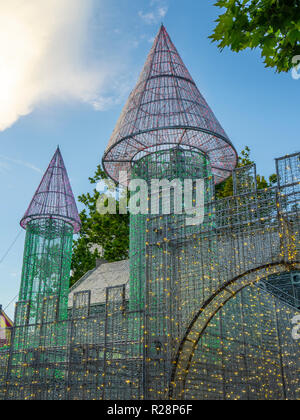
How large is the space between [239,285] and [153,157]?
4737mm

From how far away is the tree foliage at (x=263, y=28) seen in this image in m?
3.64

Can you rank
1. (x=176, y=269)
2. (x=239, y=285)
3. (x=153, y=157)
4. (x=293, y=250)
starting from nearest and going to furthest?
(x=293, y=250), (x=239, y=285), (x=176, y=269), (x=153, y=157)

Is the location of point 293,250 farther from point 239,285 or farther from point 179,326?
point 179,326

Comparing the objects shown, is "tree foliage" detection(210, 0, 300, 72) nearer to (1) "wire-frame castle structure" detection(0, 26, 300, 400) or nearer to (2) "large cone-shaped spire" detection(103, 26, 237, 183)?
(1) "wire-frame castle structure" detection(0, 26, 300, 400)

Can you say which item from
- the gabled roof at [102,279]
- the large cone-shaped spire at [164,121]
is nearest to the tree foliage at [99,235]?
the gabled roof at [102,279]

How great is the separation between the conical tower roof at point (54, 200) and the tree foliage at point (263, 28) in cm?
1391

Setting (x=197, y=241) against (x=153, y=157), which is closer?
(x=197, y=241)

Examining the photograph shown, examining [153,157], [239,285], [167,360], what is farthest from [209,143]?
[167,360]

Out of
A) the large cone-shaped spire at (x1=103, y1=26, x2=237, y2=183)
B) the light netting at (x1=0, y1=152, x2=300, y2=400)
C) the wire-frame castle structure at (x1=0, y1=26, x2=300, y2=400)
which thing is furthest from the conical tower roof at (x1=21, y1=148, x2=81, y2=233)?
the light netting at (x1=0, y1=152, x2=300, y2=400)

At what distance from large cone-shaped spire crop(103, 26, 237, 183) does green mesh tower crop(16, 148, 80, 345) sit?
4645 millimetres

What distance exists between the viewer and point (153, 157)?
12.1 metres

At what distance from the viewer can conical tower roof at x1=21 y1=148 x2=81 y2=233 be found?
674 inches

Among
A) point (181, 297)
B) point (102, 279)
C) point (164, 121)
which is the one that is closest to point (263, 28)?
point (181, 297)

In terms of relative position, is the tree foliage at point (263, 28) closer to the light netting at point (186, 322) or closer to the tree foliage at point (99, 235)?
the light netting at point (186, 322)
